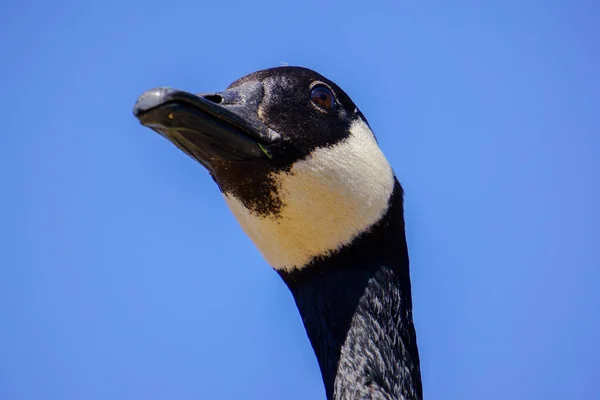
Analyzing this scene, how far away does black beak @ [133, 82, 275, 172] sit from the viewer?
406cm

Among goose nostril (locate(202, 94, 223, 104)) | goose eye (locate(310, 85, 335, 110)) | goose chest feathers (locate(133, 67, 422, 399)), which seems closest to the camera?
goose nostril (locate(202, 94, 223, 104))

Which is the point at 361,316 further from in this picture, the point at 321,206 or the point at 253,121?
the point at 253,121

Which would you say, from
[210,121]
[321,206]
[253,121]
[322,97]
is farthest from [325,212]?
[210,121]

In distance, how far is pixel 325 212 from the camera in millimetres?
4855

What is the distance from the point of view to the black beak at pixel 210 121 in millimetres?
4062

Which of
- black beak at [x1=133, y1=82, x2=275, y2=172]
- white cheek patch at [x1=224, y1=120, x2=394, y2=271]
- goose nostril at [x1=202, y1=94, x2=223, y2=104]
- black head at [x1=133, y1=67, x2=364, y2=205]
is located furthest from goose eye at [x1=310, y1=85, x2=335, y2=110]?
goose nostril at [x1=202, y1=94, x2=223, y2=104]

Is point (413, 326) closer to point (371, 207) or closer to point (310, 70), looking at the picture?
point (371, 207)

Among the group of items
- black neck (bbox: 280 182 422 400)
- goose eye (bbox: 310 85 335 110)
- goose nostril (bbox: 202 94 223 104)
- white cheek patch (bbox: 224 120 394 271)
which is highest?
goose eye (bbox: 310 85 335 110)

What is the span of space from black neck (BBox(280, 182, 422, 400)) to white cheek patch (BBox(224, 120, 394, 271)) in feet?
0.38

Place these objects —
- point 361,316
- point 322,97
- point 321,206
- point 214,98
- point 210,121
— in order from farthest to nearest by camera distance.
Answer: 1. point 322,97
2. point 361,316
3. point 321,206
4. point 214,98
5. point 210,121

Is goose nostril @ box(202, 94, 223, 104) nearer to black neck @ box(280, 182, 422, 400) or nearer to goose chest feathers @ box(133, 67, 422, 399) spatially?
goose chest feathers @ box(133, 67, 422, 399)

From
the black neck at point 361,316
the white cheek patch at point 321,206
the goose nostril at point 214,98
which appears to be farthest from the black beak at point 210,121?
the black neck at point 361,316

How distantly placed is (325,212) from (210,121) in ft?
3.44

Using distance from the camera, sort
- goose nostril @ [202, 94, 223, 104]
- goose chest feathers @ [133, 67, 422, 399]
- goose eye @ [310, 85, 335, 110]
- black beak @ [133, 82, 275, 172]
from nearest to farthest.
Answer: black beak @ [133, 82, 275, 172]
goose nostril @ [202, 94, 223, 104]
goose chest feathers @ [133, 67, 422, 399]
goose eye @ [310, 85, 335, 110]
